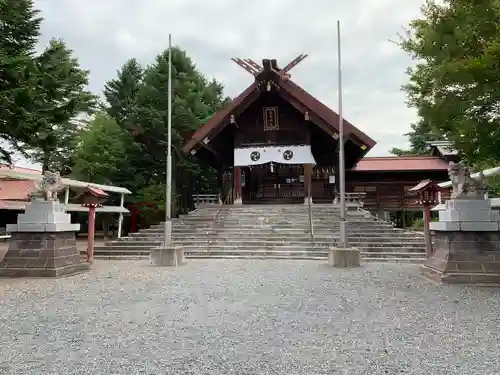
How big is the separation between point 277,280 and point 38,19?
11.5 meters

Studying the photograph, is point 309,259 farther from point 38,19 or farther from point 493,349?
point 38,19

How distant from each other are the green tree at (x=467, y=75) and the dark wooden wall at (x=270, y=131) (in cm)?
1123

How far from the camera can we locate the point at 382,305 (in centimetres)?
520

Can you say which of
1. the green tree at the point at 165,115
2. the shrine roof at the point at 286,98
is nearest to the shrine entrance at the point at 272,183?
the shrine roof at the point at 286,98

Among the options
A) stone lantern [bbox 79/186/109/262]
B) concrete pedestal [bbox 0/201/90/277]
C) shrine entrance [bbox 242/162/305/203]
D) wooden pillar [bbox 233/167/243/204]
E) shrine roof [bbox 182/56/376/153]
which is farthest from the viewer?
shrine entrance [bbox 242/162/305/203]

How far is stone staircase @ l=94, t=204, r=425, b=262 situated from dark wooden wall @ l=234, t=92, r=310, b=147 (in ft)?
12.5

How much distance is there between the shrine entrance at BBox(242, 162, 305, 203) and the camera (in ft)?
64.2

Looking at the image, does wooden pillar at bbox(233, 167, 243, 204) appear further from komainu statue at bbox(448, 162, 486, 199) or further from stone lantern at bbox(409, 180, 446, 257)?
komainu statue at bbox(448, 162, 486, 199)

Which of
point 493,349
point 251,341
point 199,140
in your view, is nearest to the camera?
point 493,349

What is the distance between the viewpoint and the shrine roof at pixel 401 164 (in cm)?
2116

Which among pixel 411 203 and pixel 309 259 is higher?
pixel 411 203

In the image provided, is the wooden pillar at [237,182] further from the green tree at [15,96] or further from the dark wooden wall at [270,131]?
the green tree at [15,96]

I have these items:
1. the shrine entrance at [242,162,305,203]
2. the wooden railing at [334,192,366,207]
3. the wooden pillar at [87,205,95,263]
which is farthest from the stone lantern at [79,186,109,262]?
the wooden railing at [334,192,366,207]

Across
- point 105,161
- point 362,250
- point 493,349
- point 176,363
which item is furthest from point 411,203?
point 176,363
